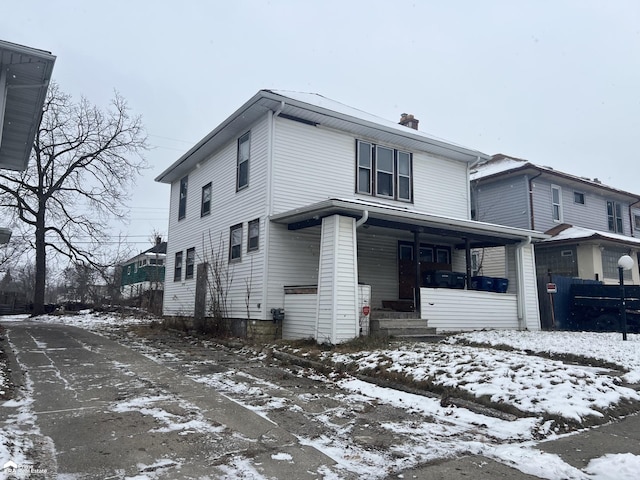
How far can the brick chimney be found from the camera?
60.3 feet

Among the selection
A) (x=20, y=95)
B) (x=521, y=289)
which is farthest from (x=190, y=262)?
(x=521, y=289)

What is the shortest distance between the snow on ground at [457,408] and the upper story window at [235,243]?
4.69 meters

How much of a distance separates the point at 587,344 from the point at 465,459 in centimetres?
765

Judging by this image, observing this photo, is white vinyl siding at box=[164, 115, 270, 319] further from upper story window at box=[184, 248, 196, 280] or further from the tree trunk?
the tree trunk

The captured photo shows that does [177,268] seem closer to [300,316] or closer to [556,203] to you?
[300,316]

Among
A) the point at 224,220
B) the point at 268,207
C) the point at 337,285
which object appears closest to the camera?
the point at 337,285

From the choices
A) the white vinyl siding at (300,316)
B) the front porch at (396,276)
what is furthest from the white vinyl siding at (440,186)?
the white vinyl siding at (300,316)

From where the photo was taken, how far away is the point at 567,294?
16.3 m

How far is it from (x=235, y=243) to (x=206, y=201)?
125 inches

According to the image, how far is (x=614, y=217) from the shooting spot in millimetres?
23688

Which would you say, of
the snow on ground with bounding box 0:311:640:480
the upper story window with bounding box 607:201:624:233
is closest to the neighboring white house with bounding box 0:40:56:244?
the snow on ground with bounding box 0:311:640:480

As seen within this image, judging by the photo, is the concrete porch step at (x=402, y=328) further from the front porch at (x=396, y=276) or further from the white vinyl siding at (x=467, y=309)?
the white vinyl siding at (x=467, y=309)

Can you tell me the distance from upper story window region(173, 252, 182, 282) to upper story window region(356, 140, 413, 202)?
26.0ft

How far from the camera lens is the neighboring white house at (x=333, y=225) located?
10758 millimetres
